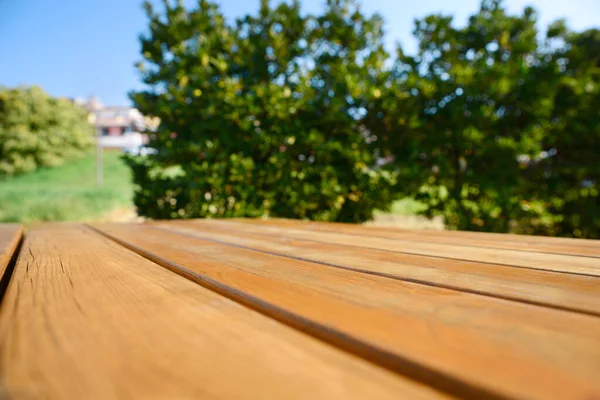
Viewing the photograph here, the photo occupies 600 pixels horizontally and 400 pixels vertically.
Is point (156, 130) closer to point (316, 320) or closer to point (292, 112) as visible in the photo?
point (292, 112)

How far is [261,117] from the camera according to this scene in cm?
331

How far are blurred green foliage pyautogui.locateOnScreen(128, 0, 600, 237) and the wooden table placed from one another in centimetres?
227

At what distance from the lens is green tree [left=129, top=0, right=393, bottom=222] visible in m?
3.14

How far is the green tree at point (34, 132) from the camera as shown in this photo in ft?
64.0

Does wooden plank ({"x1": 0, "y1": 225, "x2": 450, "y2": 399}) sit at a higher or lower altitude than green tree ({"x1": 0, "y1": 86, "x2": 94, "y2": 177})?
lower

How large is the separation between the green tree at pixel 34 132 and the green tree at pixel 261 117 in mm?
20888

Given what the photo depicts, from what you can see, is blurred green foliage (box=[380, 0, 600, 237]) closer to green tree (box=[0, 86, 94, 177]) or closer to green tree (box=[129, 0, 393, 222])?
green tree (box=[129, 0, 393, 222])

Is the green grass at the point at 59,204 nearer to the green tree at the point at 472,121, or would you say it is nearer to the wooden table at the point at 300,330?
the green tree at the point at 472,121

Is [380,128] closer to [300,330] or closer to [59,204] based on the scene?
[300,330]

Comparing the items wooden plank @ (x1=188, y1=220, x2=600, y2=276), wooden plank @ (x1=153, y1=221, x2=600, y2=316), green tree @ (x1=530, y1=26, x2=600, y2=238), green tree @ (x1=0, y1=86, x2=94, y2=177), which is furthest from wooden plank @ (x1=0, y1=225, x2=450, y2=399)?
green tree @ (x1=0, y1=86, x2=94, y2=177)

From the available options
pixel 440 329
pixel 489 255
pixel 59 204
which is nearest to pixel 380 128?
pixel 489 255

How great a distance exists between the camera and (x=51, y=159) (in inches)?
824

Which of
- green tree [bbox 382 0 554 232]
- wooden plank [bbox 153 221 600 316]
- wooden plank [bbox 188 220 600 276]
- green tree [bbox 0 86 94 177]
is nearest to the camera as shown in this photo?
wooden plank [bbox 153 221 600 316]

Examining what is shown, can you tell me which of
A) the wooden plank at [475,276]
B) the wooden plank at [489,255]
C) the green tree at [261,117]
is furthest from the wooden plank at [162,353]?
the green tree at [261,117]
